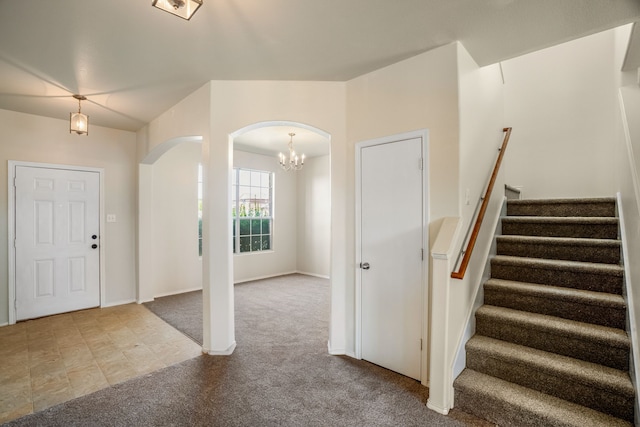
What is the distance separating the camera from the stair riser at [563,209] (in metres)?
3.09

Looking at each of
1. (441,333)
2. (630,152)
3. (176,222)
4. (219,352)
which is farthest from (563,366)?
(176,222)

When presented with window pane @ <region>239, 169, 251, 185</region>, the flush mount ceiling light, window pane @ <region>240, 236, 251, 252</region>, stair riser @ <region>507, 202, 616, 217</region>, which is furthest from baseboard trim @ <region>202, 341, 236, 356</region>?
window pane @ <region>239, 169, 251, 185</region>

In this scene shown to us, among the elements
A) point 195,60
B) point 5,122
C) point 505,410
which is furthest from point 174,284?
point 505,410

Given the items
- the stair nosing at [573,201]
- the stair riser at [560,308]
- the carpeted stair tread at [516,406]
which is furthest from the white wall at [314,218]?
the carpeted stair tread at [516,406]

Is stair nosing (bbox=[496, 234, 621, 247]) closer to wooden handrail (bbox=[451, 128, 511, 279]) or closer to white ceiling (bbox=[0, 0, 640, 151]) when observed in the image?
wooden handrail (bbox=[451, 128, 511, 279])

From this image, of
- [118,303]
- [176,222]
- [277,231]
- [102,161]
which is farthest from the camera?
[277,231]

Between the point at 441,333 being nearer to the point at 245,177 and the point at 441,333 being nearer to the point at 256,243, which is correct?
the point at 256,243

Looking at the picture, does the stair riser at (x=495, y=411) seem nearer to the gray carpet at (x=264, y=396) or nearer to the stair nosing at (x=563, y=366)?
the gray carpet at (x=264, y=396)

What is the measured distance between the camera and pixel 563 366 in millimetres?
2047

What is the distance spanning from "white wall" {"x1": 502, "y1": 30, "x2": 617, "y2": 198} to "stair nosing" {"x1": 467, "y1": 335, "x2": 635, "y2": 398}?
8.52ft

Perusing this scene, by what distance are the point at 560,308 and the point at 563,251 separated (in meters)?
0.64

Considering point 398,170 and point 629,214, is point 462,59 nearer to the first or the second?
point 398,170

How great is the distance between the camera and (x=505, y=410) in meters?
2.01

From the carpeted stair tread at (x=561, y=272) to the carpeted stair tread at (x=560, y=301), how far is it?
6 centimetres
